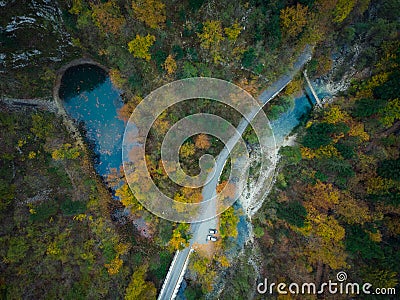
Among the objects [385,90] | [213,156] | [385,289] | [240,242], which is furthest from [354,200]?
[213,156]

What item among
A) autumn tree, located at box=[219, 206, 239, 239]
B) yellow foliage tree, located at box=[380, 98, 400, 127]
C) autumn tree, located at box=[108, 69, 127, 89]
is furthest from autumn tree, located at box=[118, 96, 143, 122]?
yellow foliage tree, located at box=[380, 98, 400, 127]

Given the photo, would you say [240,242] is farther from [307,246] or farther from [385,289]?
[385,289]

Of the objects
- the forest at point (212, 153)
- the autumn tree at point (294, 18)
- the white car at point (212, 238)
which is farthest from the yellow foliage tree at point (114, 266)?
the autumn tree at point (294, 18)

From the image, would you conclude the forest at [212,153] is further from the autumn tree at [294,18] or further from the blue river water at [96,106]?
the blue river water at [96,106]

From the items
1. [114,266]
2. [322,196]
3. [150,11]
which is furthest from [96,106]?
[322,196]

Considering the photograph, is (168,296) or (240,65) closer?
(240,65)
